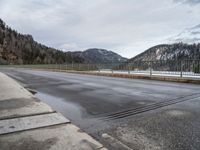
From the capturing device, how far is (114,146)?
3506mm

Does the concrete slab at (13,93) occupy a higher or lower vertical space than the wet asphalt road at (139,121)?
higher

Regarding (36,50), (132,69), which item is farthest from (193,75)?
(36,50)

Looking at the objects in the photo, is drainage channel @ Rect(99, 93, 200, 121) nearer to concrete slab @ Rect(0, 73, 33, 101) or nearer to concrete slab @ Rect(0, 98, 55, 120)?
concrete slab @ Rect(0, 98, 55, 120)

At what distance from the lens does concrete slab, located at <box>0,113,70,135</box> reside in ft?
13.8

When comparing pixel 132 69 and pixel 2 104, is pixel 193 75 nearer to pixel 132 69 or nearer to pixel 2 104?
pixel 132 69

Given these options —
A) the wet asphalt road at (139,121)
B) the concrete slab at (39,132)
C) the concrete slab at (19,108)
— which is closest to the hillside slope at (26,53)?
the concrete slab at (19,108)

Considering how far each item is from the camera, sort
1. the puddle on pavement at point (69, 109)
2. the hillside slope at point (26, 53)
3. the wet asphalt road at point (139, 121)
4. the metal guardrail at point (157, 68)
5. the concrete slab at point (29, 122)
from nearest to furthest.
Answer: the wet asphalt road at point (139, 121) < the concrete slab at point (29, 122) < the puddle on pavement at point (69, 109) < the metal guardrail at point (157, 68) < the hillside slope at point (26, 53)

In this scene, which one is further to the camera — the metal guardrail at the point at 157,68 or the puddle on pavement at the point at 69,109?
the metal guardrail at the point at 157,68

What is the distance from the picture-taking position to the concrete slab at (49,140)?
3.33 metres

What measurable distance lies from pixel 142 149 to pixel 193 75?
1264cm

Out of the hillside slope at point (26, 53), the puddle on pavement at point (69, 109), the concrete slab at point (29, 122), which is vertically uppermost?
the hillside slope at point (26, 53)

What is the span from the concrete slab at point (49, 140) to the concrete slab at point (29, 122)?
271mm

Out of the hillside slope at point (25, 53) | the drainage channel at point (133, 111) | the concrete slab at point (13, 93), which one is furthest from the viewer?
the hillside slope at point (25, 53)

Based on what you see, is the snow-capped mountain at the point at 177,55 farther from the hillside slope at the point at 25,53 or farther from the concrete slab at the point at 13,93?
the hillside slope at the point at 25,53
